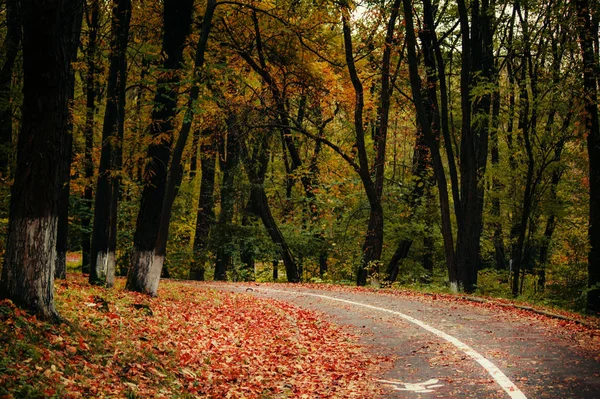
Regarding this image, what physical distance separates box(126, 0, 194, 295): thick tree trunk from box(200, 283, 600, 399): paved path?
471 cm

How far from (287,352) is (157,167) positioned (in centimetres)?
642

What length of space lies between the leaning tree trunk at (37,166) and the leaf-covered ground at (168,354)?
40 cm

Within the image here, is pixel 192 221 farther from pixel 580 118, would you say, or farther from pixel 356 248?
pixel 580 118

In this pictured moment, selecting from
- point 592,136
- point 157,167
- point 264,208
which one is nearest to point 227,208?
point 264,208

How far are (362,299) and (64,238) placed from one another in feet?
30.6

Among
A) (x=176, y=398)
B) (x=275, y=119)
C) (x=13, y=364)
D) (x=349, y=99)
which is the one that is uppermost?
(x=349, y=99)

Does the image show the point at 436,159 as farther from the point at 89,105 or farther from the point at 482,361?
the point at 89,105

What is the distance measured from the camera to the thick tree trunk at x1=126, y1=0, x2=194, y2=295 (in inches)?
531

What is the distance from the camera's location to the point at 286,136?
2453 centimetres

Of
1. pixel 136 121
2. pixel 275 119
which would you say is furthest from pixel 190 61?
pixel 275 119

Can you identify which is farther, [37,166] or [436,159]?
[436,159]

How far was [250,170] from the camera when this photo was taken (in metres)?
25.9

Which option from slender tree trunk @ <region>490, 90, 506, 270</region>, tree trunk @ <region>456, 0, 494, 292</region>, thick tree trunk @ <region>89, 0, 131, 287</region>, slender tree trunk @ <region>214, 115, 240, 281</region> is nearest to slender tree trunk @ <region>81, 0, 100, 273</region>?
thick tree trunk @ <region>89, 0, 131, 287</region>

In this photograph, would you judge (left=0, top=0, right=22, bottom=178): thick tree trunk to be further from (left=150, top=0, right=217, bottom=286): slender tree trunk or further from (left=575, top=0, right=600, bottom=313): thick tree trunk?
(left=575, top=0, right=600, bottom=313): thick tree trunk
